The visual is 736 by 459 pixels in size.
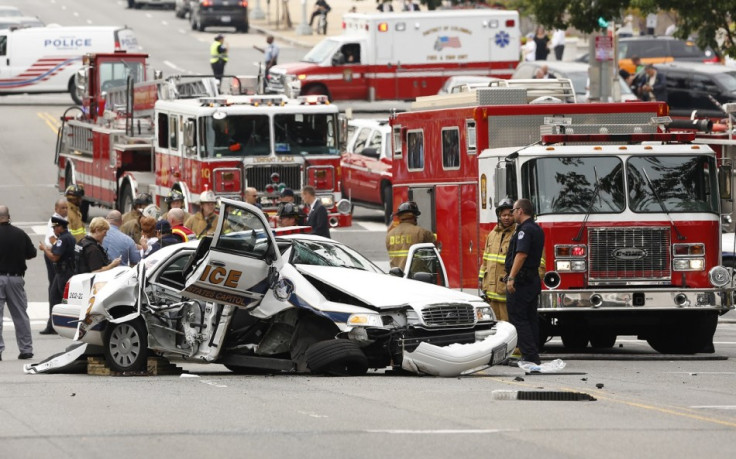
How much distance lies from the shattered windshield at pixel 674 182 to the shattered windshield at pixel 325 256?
324 centimetres

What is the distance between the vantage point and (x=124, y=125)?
1131 inches

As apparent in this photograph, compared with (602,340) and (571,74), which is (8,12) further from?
(602,340)

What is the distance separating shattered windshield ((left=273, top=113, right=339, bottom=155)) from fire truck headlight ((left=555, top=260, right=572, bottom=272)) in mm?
9104

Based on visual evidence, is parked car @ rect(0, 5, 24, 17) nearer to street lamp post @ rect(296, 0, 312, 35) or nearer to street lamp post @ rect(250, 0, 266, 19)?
street lamp post @ rect(296, 0, 312, 35)

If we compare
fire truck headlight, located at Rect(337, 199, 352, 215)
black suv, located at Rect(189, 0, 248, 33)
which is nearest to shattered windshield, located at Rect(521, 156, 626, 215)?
fire truck headlight, located at Rect(337, 199, 352, 215)

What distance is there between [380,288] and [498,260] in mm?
2169

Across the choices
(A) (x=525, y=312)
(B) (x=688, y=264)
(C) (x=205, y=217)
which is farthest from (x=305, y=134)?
(A) (x=525, y=312)

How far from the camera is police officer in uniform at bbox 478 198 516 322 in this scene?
52.0 feet

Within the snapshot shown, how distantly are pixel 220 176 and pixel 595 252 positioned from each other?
909 centimetres

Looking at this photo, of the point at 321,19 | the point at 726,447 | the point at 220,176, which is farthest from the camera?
the point at 321,19

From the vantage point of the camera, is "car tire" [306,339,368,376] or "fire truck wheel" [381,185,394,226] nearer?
"car tire" [306,339,368,376]

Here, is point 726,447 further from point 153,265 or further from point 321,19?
point 321,19

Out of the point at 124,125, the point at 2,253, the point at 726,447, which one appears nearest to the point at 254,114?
the point at 124,125

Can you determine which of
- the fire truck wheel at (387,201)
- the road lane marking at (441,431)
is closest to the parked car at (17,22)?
the fire truck wheel at (387,201)
